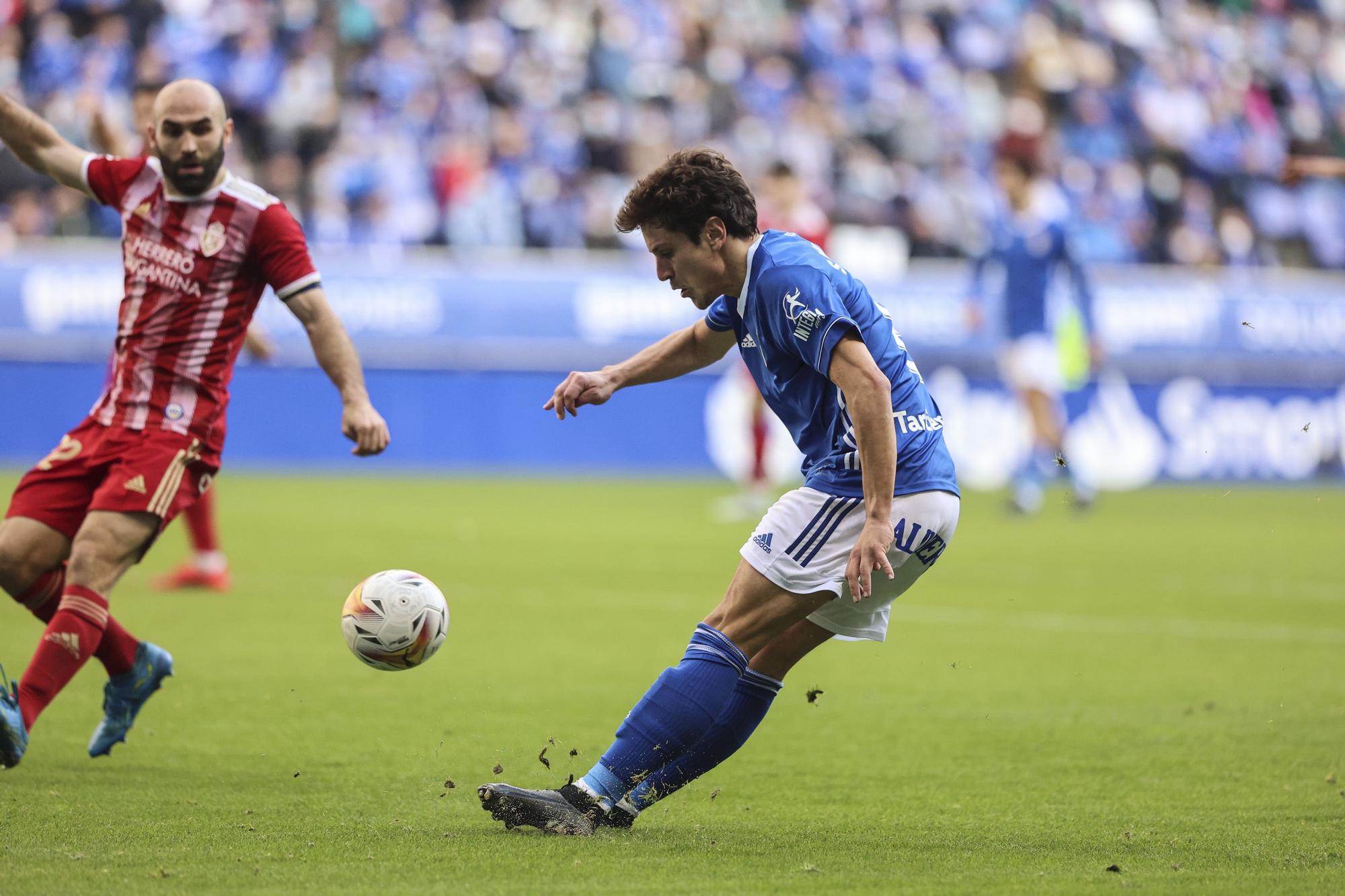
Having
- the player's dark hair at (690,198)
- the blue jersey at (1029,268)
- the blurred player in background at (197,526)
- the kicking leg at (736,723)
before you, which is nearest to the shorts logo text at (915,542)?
→ the kicking leg at (736,723)

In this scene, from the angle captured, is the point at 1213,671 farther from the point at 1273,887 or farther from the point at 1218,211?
the point at 1218,211

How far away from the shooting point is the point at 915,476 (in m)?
4.51

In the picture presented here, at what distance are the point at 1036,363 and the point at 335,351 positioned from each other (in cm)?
1099

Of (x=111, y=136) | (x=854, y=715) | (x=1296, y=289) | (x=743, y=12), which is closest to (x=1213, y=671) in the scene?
(x=854, y=715)

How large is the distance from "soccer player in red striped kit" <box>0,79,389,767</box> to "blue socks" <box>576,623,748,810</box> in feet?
3.96

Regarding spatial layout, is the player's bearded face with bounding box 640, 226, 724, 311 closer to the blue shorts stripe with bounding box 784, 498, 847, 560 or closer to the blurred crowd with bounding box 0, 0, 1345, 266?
the blue shorts stripe with bounding box 784, 498, 847, 560

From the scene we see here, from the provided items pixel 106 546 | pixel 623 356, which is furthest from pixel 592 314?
pixel 106 546

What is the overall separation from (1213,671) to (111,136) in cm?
565

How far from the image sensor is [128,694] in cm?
552

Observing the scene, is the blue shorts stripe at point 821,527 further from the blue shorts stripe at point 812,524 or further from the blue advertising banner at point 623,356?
the blue advertising banner at point 623,356

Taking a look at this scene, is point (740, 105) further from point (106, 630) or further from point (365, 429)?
point (365, 429)

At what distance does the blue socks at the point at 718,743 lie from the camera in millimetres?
4605

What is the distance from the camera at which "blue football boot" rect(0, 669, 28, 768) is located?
4.61 m

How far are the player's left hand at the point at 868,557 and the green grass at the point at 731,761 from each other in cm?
69
